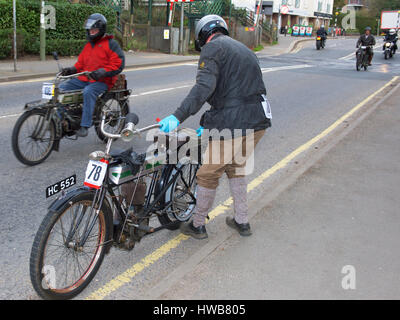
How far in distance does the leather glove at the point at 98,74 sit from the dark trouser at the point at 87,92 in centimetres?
10

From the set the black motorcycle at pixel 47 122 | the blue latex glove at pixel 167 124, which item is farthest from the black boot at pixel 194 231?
the black motorcycle at pixel 47 122

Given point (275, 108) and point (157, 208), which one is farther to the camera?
point (275, 108)

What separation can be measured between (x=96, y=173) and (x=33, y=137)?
308cm

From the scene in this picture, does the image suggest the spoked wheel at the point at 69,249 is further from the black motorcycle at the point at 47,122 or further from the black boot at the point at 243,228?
the black motorcycle at the point at 47,122

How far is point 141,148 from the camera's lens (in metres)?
7.01

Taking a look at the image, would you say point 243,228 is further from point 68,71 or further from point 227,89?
point 68,71

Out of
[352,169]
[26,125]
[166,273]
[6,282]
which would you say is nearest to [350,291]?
[166,273]

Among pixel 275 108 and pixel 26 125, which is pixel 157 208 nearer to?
pixel 26 125

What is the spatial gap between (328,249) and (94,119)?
398 centimetres

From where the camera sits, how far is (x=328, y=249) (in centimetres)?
391

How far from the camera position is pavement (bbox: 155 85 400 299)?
129 inches

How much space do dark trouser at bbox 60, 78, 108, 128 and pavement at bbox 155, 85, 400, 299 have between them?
2847 mm

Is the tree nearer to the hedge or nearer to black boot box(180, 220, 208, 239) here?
the hedge
